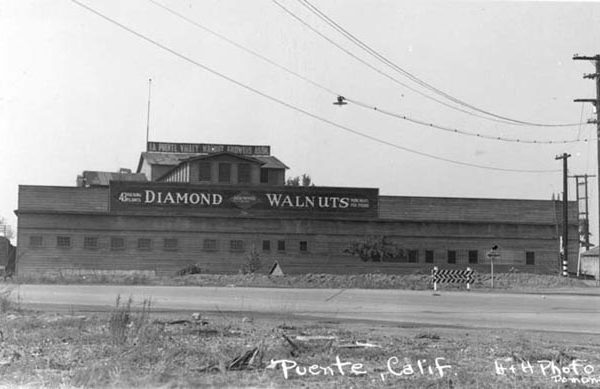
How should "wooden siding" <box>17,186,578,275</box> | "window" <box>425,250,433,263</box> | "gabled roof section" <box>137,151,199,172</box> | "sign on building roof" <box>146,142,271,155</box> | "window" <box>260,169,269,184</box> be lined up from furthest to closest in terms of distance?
"sign on building roof" <box>146,142,271,155</box>, "gabled roof section" <box>137,151,199,172</box>, "window" <box>260,169,269,184</box>, "window" <box>425,250,433,263</box>, "wooden siding" <box>17,186,578,275</box>

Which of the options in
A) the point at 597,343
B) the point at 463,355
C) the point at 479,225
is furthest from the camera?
the point at 479,225

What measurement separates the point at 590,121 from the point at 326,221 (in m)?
25.3

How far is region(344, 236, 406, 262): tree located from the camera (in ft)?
184

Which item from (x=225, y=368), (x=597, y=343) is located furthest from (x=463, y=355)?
(x=597, y=343)

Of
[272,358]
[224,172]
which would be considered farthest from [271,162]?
[272,358]

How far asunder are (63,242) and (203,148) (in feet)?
66.9

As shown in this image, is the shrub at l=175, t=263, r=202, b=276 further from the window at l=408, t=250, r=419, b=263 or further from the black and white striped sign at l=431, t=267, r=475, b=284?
the black and white striped sign at l=431, t=267, r=475, b=284

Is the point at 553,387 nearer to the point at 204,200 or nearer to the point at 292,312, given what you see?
the point at 292,312

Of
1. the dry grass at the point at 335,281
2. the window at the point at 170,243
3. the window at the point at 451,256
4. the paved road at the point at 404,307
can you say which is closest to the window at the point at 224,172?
the window at the point at 170,243

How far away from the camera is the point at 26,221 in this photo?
5362 centimetres

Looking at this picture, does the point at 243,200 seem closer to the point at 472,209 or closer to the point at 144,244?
the point at 144,244

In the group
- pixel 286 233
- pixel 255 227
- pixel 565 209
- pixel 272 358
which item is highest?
pixel 565 209

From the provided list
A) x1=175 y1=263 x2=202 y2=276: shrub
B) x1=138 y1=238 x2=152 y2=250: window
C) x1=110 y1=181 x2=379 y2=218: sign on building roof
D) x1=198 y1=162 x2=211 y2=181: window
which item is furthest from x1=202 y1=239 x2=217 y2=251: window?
x1=198 y1=162 x2=211 y2=181: window

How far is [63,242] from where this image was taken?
5381 cm
